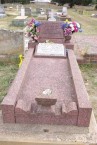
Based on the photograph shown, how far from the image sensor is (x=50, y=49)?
19.7 ft

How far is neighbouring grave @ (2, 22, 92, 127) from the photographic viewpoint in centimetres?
315

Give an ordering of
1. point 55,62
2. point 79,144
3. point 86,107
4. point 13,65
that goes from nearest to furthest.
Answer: point 79,144 → point 86,107 → point 55,62 → point 13,65

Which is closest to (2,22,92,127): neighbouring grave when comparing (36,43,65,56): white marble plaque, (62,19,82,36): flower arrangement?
(36,43,65,56): white marble plaque

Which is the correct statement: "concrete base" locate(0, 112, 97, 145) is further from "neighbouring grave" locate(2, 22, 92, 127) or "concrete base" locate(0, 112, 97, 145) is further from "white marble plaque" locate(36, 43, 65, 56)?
"white marble plaque" locate(36, 43, 65, 56)

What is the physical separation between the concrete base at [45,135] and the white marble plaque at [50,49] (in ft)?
9.50

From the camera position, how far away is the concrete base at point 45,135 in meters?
2.95

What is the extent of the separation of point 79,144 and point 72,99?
838mm

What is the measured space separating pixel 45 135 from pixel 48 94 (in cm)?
58

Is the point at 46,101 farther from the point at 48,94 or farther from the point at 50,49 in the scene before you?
the point at 50,49

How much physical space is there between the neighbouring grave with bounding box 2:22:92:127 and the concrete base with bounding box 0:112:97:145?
81mm

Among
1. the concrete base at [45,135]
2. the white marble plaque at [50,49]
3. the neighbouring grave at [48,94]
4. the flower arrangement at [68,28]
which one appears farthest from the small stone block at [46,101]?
the flower arrangement at [68,28]

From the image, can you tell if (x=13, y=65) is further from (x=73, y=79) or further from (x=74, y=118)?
(x=74, y=118)

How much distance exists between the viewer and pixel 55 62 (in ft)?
17.7

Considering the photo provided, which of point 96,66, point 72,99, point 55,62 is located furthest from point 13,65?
point 72,99
